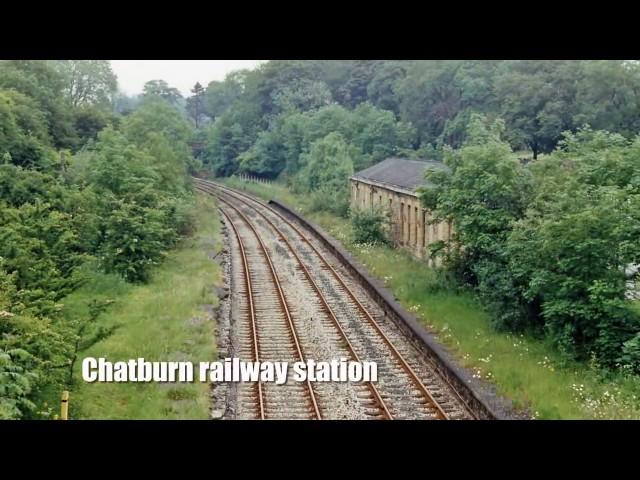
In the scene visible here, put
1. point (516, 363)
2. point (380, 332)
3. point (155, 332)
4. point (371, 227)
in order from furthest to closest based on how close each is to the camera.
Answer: point (371, 227)
point (380, 332)
point (155, 332)
point (516, 363)

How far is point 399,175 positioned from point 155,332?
50.6ft

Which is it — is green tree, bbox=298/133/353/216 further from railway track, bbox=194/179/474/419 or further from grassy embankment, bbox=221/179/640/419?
grassy embankment, bbox=221/179/640/419

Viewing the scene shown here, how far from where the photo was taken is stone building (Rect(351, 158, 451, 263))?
23.3 metres

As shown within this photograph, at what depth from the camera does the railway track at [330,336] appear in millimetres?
11867

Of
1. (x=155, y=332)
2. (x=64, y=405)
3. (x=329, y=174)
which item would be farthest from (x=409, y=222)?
(x=64, y=405)

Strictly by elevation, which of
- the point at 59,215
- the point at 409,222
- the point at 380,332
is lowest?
the point at 380,332

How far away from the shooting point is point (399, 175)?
28.3m

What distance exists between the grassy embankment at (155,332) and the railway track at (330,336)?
93 cm

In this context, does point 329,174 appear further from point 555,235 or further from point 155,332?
point 555,235

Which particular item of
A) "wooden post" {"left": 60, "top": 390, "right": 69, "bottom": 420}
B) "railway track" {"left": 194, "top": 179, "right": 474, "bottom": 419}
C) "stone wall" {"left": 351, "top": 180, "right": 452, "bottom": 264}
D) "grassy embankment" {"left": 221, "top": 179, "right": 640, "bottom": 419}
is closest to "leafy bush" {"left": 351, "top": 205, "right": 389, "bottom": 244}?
"stone wall" {"left": 351, "top": 180, "right": 452, "bottom": 264}

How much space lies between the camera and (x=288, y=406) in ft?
38.7

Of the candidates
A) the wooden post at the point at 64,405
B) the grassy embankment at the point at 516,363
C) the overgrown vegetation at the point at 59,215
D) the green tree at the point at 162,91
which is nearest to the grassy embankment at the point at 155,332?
the overgrown vegetation at the point at 59,215

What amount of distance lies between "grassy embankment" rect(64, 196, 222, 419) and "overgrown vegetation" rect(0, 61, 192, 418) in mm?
556
